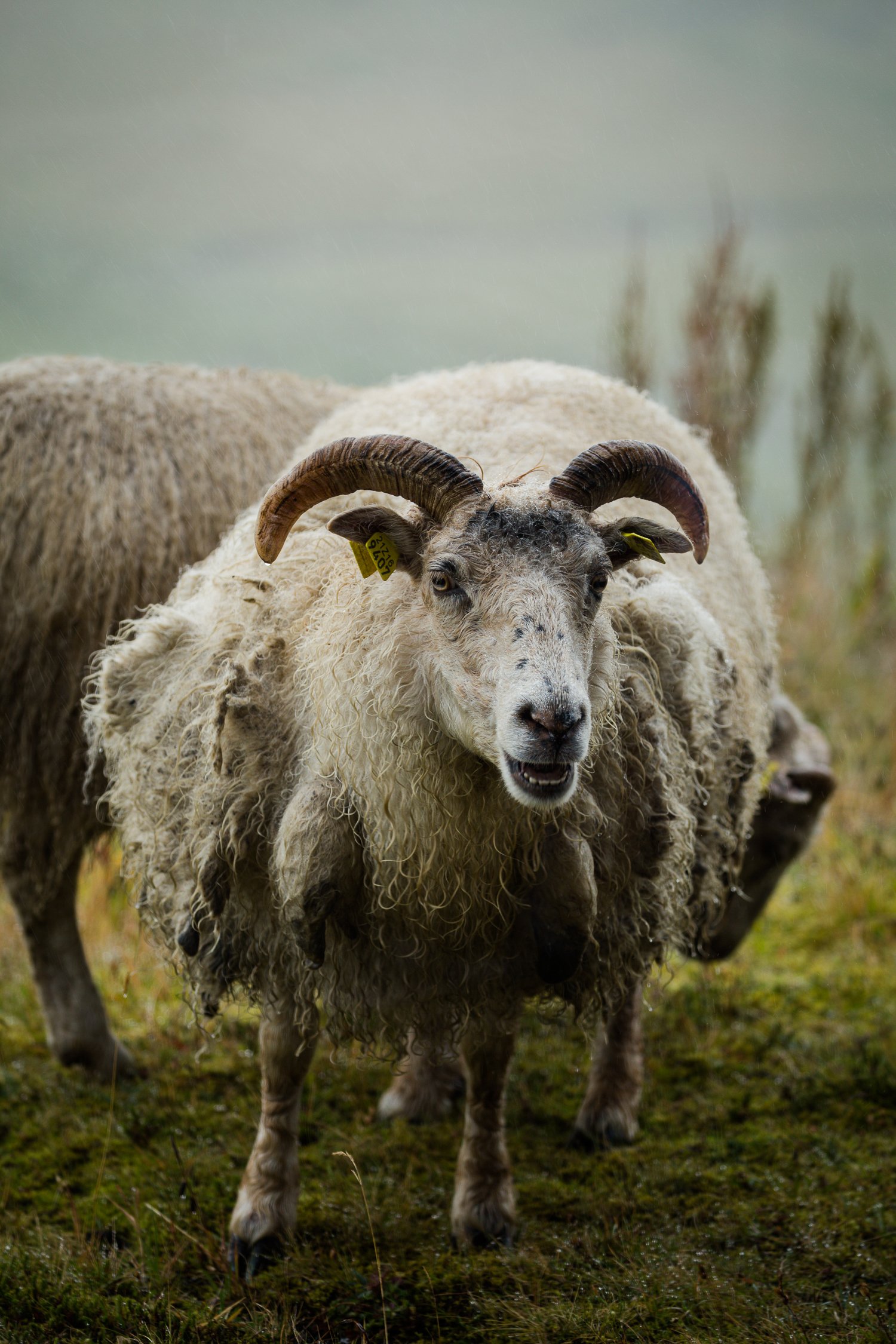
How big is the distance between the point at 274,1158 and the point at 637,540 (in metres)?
2.13

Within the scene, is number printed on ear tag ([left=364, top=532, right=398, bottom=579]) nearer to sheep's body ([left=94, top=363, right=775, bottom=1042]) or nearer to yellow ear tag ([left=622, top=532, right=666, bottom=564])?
sheep's body ([left=94, top=363, right=775, bottom=1042])

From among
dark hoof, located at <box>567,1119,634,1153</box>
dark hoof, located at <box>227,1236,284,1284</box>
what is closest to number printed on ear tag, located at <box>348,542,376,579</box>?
dark hoof, located at <box>227,1236,284,1284</box>

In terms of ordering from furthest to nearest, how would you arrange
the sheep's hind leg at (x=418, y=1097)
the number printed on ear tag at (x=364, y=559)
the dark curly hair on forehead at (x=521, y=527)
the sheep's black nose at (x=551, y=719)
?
the sheep's hind leg at (x=418, y=1097) < the number printed on ear tag at (x=364, y=559) < the dark curly hair on forehead at (x=521, y=527) < the sheep's black nose at (x=551, y=719)

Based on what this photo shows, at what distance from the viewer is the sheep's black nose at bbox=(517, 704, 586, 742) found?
217 cm

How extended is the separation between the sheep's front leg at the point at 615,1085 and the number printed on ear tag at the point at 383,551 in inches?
81.4

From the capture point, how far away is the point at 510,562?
2396 mm

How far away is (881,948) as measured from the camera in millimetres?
5457

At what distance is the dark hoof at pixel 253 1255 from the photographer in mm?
3186

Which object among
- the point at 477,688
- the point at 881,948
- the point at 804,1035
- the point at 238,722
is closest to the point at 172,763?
the point at 238,722

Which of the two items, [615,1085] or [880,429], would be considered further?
[880,429]

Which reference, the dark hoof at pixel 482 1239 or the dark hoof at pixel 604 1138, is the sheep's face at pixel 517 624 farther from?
the dark hoof at pixel 604 1138

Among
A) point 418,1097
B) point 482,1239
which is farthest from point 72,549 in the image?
point 482,1239

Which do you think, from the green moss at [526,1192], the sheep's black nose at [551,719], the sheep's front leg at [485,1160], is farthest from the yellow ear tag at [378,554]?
the green moss at [526,1192]

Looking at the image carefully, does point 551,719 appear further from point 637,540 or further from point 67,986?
point 67,986
